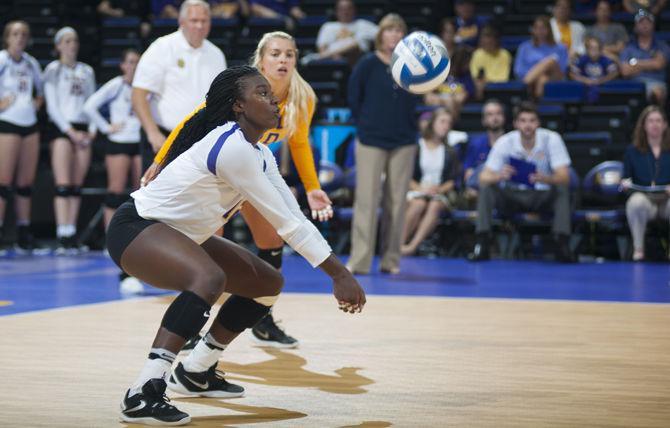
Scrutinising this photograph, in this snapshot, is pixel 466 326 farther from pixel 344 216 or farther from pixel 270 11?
pixel 270 11

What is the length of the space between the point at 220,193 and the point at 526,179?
22.0ft

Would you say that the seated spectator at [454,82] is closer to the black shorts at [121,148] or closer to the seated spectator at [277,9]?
the seated spectator at [277,9]

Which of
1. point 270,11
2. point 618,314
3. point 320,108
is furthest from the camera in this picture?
point 270,11

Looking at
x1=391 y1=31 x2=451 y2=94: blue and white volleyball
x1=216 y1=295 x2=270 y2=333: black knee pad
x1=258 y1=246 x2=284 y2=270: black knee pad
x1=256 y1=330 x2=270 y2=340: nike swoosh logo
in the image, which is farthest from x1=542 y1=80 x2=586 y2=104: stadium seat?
x1=216 y1=295 x2=270 y2=333: black knee pad

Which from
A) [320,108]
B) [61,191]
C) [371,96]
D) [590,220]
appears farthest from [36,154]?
[590,220]

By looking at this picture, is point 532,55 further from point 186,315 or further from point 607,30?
point 186,315

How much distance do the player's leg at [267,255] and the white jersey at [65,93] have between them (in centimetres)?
618

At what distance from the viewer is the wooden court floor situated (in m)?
3.68

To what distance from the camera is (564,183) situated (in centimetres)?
993

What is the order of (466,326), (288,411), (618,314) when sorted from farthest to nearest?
1. (618,314)
2. (466,326)
3. (288,411)

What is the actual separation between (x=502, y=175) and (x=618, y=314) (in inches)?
153

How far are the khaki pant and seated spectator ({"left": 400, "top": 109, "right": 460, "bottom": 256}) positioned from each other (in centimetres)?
144

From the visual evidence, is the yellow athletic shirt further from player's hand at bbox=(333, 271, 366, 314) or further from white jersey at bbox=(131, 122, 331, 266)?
player's hand at bbox=(333, 271, 366, 314)

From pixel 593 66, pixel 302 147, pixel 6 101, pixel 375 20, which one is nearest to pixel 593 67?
pixel 593 66
